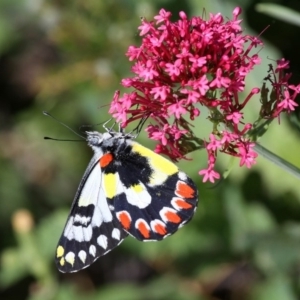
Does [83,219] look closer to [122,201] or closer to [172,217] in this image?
[122,201]

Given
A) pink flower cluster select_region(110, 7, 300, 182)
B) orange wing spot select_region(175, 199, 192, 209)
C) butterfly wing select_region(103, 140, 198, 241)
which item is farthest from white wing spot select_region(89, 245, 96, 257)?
pink flower cluster select_region(110, 7, 300, 182)

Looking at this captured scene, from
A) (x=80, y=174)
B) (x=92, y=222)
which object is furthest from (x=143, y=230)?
(x=80, y=174)

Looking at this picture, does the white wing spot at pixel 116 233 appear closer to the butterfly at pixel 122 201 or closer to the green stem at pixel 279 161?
the butterfly at pixel 122 201

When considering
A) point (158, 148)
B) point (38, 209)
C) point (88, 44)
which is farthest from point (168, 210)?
point (38, 209)

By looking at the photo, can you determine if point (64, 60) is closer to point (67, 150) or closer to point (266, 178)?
point (67, 150)

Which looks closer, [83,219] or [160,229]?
[160,229]

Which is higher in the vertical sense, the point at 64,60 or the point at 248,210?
the point at 248,210

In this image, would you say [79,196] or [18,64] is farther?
[18,64]
